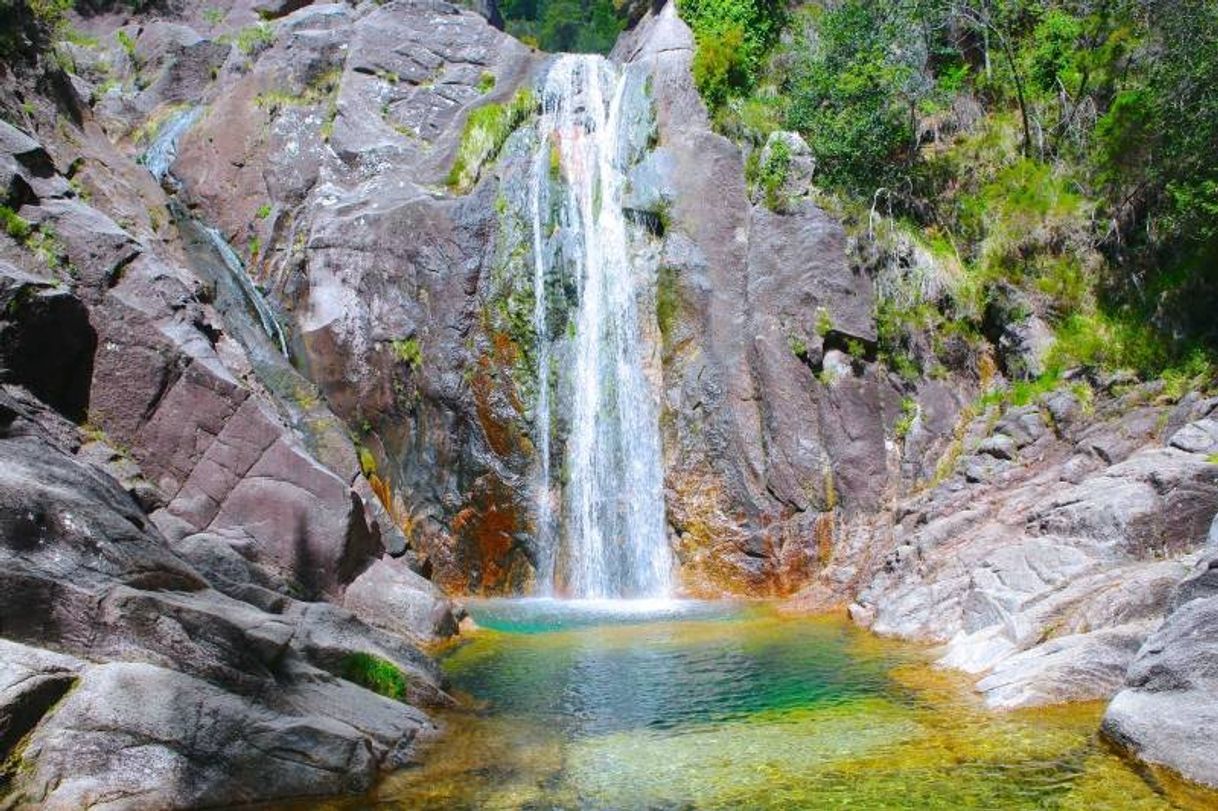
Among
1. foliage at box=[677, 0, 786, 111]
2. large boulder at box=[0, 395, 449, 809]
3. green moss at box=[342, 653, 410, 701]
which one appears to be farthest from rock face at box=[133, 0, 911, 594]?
large boulder at box=[0, 395, 449, 809]

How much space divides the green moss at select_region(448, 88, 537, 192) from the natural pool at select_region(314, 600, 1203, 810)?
543 inches

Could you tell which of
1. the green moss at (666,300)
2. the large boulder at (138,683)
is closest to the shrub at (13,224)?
the large boulder at (138,683)

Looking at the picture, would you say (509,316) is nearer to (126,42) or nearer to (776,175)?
(776,175)

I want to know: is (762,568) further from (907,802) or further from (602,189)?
(907,802)

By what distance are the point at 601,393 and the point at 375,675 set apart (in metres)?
11.1

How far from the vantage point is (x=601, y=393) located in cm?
1961

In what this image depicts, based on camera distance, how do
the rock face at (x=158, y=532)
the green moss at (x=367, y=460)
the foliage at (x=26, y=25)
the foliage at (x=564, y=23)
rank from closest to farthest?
the rock face at (x=158, y=532) < the foliage at (x=26, y=25) < the green moss at (x=367, y=460) < the foliage at (x=564, y=23)

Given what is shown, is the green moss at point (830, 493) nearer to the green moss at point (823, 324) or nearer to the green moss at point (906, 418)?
the green moss at point (906, 418)

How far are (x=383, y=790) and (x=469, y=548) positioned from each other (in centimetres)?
1247

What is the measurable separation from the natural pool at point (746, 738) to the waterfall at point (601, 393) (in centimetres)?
583

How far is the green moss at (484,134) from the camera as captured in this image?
74.7ft

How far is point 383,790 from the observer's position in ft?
22.1

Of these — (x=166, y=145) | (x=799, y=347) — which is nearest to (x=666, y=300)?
(x=799, y=347)

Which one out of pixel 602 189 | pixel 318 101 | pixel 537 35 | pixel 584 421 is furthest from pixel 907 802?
pixel 537 35
